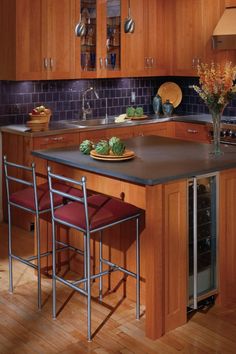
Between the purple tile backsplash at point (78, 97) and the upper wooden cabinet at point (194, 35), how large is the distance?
0.40m

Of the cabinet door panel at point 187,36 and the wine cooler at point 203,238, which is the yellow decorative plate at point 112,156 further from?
the cabinet door panel at point 187,36

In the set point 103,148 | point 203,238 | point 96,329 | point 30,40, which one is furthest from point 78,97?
point 96,329

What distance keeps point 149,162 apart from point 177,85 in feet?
11.4

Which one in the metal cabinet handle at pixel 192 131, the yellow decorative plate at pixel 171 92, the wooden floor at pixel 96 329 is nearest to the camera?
the wooden floor at pixel 96 329

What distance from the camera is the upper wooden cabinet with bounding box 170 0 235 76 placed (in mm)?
6594

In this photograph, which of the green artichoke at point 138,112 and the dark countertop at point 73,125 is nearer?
the dark countertop at point 73,125

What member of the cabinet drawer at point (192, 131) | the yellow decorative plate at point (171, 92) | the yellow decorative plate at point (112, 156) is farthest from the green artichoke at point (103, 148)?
the yellow decorative plate at point (171, 92)

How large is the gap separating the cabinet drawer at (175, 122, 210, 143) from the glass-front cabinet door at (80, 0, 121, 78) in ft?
3.01

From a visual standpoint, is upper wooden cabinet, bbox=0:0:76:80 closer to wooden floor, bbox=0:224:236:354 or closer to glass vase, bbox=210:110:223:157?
glass vase, bbox=210:110:223:157

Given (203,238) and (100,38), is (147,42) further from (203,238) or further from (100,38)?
(203,238)

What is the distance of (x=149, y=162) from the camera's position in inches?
163

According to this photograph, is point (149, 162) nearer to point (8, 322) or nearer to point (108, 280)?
point (108, 280)

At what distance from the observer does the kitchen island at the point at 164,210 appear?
146 inches

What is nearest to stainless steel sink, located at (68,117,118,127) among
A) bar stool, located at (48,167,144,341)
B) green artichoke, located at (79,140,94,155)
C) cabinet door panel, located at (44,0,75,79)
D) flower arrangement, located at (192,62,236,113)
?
cabinet door panel, located at (44,0,75,79)
